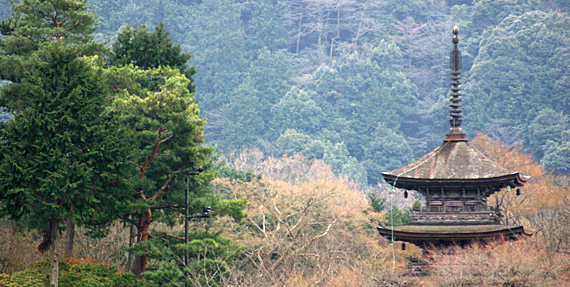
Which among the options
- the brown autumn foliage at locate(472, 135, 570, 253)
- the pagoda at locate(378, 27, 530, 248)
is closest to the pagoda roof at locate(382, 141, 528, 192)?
the pagoda at locate(378, 27, 530, 248)

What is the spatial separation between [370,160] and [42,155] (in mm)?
58917

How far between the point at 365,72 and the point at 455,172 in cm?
6088

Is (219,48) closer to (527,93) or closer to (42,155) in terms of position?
(527,93)

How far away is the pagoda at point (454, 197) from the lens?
24.7 m

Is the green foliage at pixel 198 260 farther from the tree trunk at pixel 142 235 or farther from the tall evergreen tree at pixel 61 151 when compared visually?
the tall evergreen tree at pixel 61 151

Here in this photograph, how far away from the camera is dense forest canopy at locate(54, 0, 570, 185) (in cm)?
7750

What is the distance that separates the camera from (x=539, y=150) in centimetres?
7606

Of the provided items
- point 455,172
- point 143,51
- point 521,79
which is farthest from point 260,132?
point 455,172

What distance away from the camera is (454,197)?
83.3ft

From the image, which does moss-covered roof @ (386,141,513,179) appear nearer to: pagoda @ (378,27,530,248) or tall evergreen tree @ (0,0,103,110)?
pagoda @ (378,27,530,248)

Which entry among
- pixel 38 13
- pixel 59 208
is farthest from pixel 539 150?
pixel 59 208

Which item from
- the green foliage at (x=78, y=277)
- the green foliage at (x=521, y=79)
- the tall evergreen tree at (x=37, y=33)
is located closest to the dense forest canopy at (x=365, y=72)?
the green foliage at (x=521, y=79)

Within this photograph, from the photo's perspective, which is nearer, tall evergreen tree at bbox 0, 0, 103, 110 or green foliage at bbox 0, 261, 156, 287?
green foliage at bbox 0, 261, 156, 287

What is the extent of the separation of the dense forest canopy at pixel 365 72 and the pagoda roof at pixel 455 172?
48.7 metres
